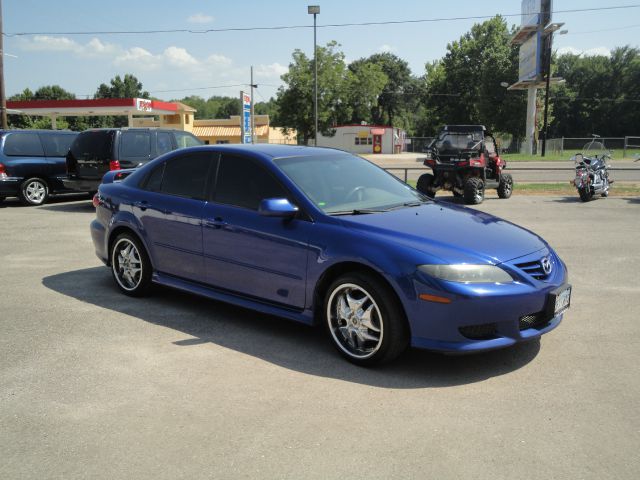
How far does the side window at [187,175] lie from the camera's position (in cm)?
567

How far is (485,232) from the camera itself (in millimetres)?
4742

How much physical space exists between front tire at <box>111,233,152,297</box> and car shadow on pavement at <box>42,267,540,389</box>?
125 millimetres

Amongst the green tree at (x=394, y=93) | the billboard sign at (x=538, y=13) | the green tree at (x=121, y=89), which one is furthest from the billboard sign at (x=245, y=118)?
A: the green tree at (x=121, y=89)

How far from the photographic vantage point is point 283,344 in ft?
16.3

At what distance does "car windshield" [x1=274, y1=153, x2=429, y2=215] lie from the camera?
16.4 feet

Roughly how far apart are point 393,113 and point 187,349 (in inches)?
3935

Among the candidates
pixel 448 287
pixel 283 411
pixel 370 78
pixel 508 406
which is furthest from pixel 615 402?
pixel 370 78

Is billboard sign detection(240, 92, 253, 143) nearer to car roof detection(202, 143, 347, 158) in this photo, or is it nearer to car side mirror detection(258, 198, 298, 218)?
car roof detection(202, 143, 347, 158)

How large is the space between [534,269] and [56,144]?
1401 cm

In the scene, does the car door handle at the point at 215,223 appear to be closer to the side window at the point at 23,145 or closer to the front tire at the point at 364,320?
the front tire at the point at 364,320

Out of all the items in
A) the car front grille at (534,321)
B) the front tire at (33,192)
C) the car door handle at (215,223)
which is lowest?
the car front grille at (534,321)

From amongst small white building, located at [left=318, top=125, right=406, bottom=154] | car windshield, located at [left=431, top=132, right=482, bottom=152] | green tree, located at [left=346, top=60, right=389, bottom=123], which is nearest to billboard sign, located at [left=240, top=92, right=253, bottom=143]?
car windshield, located at [left=431, top=132, right=482, bottom=152]

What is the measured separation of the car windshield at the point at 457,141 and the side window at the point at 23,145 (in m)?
10.0

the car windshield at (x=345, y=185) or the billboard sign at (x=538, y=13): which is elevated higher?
the billboard sign at (x=538, y=13)
